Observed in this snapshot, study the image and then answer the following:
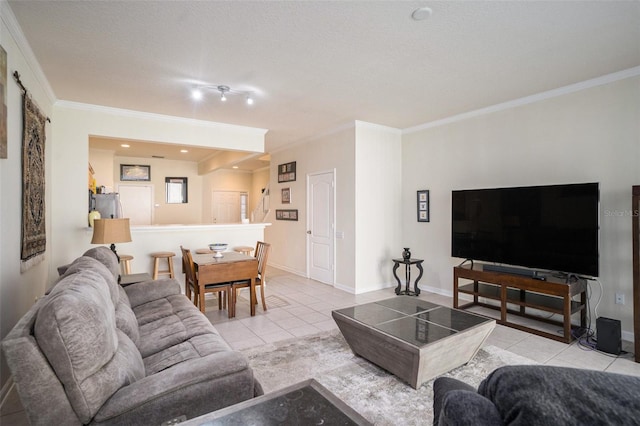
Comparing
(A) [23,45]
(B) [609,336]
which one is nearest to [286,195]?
(A) [23,45]

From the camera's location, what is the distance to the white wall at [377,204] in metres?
5.33

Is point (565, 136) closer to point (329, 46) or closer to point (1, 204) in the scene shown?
point (329, 46)

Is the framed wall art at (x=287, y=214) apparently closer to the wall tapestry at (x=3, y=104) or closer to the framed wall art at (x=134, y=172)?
the framed wall art at (x=134, y=172)

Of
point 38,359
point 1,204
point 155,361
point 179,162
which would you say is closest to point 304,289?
point 155,361

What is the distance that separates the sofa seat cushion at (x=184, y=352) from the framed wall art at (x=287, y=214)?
460 cm

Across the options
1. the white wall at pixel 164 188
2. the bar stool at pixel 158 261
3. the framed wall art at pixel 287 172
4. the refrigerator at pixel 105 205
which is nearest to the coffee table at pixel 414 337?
the bar stool at pixel 158 261

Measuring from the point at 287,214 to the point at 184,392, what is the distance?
18.6 feet

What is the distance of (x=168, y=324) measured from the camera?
251 centimetres

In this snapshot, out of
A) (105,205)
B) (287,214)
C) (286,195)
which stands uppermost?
(286,195)

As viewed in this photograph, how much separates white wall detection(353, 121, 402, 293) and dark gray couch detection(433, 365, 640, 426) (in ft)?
14.6

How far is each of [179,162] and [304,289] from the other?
236 inches

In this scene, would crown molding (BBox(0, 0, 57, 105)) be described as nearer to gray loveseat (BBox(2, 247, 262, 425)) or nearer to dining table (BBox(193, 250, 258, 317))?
gray loveseat (BBox(2, 247, 262, 425))

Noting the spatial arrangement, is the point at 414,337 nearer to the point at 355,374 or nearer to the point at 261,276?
the point at 355,374

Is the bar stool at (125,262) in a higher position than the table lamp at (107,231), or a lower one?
lower
